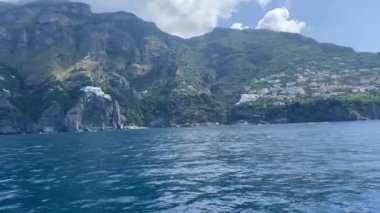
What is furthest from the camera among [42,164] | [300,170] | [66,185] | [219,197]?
[42,164]

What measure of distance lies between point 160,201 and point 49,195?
12.2 meters

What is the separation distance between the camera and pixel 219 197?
121 feet

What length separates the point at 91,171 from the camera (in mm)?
57812

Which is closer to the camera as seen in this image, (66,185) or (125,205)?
(125,205)

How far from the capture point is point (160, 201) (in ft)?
119

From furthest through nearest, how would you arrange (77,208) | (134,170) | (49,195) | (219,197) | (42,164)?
(42,164) → (134,170) → (49,195) → (219,197) → (77,208)

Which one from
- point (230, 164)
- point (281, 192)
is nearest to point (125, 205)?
point (281, 192)

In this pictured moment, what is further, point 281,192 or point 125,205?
point 281,192

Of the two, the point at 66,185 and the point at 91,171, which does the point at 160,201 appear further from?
the point at 91,171

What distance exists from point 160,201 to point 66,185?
50.7 feet

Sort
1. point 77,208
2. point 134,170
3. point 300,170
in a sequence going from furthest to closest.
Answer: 1. point 134,170
2. point 300,170
3. point 77,208

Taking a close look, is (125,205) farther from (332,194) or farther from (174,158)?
(174,158)

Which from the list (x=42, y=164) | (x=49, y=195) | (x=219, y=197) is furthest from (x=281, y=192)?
(x=42, y=164)

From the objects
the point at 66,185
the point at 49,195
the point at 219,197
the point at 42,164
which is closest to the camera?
the point at 219,197
